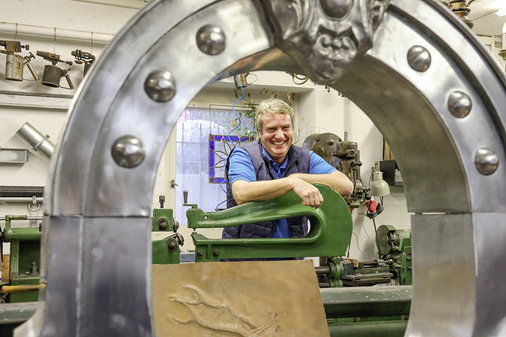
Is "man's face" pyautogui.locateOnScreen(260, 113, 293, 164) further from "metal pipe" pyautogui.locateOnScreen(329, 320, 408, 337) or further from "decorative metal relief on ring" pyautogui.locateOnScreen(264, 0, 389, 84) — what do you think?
"decorative metal relief on ring" pyautogui.locateOnScreen(264, 0, 389, 84)

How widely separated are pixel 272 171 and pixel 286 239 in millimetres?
342

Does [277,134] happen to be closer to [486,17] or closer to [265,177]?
[265,177]

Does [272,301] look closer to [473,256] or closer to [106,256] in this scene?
[473,256]

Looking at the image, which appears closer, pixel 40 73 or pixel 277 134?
pixel 277 134

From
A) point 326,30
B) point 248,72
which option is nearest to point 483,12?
point 248,72

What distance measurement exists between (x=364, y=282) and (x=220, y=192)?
1.93 metres

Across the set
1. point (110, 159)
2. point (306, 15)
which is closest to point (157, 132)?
point (110, 159)

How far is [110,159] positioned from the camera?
37 centimetres

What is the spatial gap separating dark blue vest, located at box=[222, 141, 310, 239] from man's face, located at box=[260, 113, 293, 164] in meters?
0.04

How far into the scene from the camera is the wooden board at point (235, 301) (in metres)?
0.91

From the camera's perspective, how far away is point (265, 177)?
2.02 meters

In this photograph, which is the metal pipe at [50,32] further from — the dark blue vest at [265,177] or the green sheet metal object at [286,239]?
the green sheet metal object at [286,239]

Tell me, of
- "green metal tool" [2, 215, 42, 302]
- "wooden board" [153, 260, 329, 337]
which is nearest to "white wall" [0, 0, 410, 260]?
"green metal tool" [2, 215, 42, 302]

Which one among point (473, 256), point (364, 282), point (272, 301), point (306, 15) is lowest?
point (364, 282)
